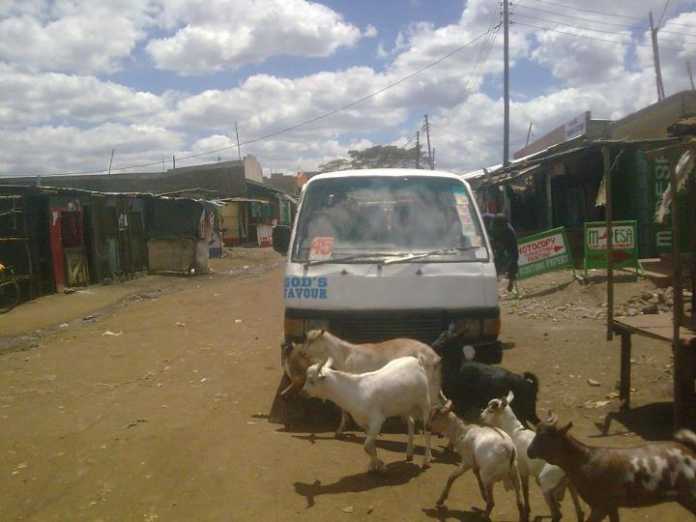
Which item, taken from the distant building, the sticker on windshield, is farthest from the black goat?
the distant building

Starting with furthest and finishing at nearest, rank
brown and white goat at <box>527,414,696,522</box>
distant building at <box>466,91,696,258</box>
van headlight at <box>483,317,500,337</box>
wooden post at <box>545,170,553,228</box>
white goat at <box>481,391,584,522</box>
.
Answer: wooden post at <box>545,170,553,228</box> → distant building at <box>466,91,696,258</box> → van headlight at <box>483,317,500,337</box> → white goat at <box>481,391,584,522</box> → brown and white goat at <box>527,414,696,522</box>

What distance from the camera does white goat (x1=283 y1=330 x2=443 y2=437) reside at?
5.11m

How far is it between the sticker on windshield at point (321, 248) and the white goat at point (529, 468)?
226 centimetres

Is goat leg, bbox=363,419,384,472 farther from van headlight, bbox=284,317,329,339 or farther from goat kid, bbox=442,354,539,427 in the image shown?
van headlight, bbox=284,317,329,339

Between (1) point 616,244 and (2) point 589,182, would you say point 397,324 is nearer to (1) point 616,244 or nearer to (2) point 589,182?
(1) point 616,244

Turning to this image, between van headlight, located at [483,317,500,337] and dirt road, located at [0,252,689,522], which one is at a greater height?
van headlight, located at [483,317,500,337]

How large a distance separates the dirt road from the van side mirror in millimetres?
1574

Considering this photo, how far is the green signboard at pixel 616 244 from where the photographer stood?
1249 centimetres

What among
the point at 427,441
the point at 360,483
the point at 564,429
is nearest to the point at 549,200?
the point at 427,441

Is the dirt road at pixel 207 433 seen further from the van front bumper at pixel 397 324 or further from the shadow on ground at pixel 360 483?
the van front bumper at pixel 397 324

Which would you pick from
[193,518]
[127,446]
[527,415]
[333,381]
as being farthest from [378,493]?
[127,446]

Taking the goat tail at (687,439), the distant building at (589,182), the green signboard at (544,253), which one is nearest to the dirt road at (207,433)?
the goat tail at (687,439)

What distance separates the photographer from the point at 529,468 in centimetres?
410

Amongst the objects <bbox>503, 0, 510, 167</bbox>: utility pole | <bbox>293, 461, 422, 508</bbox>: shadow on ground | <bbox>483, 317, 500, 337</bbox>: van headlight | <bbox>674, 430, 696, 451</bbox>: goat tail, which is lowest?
<bbox>293, 461, 422, 508</bbox>: shadow on ground
